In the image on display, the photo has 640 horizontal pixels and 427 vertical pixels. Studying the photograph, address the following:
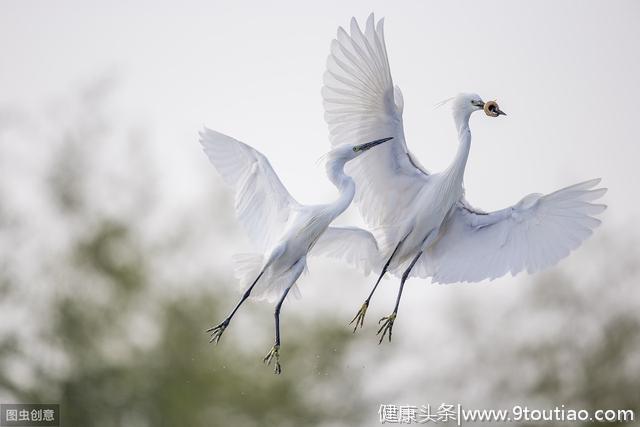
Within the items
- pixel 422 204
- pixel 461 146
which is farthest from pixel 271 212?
pixel 461 146

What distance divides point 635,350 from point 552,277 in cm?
142

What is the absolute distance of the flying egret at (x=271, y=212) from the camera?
6699mm

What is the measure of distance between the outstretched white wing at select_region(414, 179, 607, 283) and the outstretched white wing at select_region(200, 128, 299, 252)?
1330mm

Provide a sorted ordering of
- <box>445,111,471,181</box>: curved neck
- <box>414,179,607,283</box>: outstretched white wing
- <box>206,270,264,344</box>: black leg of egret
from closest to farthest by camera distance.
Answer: <box>206,270,264,344</box>: black leg of egret
<box>445,111,471,181</box>: curved neck
<box>414,179,607,283</box>: outstretched white wing

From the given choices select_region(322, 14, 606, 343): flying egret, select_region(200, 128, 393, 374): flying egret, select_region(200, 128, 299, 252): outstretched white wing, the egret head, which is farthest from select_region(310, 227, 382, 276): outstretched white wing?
the egret head

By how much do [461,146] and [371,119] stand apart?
654 mm

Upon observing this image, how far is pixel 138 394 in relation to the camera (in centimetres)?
1399

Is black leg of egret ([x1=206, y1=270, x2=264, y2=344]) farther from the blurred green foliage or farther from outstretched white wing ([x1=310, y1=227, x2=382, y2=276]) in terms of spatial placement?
the blurred green foliage

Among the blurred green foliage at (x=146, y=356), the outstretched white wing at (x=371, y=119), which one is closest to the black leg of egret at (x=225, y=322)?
the outstretched white wing at (x=371, y=119)

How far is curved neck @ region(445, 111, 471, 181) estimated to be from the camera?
7121mm

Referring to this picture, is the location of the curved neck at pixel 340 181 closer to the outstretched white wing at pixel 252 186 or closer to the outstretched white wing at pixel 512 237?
the outstretched white wing at pixel 252 186

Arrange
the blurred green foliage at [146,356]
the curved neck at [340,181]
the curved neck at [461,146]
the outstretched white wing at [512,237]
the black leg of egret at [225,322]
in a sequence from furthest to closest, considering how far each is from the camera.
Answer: the blurred green foliage at [146,356] → the outstretched white wing at [512,237] → the curved neck at [461,146] → the curved neck at [340,181] → the black leg of egret at [225,322]

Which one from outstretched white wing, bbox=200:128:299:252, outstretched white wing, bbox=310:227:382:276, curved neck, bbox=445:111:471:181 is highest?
curved neck, bbox=445:111:471:181

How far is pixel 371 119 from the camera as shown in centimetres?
699
